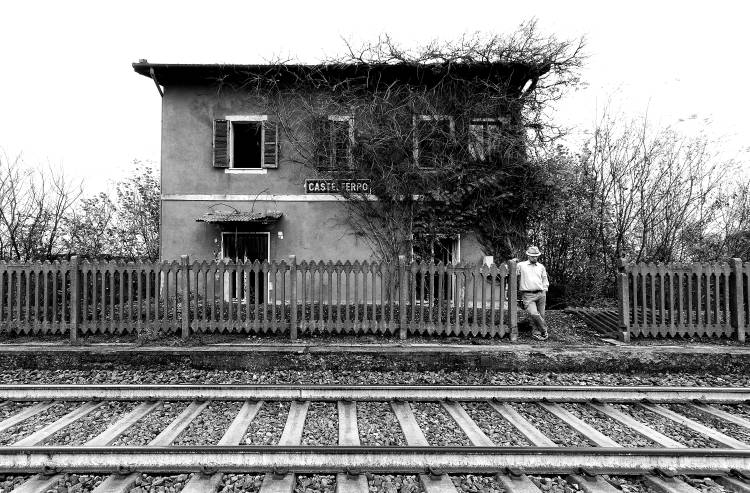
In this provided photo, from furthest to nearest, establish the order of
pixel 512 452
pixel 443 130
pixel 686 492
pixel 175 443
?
pixel 443 130
pixel 175 443
pixel 512 452
pixel 686 492

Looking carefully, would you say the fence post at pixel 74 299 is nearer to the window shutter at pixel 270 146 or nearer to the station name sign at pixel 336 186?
the window shutter at pixel 270 146

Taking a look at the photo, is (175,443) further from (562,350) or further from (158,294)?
(562,350)

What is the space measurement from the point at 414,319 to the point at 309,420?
12.3 ft

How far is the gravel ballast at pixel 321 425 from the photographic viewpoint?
3824 mm

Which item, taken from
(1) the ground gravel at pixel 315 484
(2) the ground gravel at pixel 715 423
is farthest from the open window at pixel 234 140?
(2) the ground gravel at pixel 715 423

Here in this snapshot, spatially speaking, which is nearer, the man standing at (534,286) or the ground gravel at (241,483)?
the ground gravel at (241,483)

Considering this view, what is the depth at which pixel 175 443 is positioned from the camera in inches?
147

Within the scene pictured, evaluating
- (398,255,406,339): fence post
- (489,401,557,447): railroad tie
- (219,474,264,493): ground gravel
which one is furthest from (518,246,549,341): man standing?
(219,474,264,493): ground gravel

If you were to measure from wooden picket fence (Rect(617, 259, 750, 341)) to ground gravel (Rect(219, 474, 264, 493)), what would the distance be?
24.0 ft

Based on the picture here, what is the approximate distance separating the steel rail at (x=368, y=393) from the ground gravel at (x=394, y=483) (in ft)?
5.39

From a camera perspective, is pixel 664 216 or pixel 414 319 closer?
pixel 414 319

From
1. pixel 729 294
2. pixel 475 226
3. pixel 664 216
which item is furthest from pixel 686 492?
pixel 664 216

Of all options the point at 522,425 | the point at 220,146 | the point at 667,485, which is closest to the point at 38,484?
the point at 522,425

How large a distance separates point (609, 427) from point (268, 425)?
3772mm
